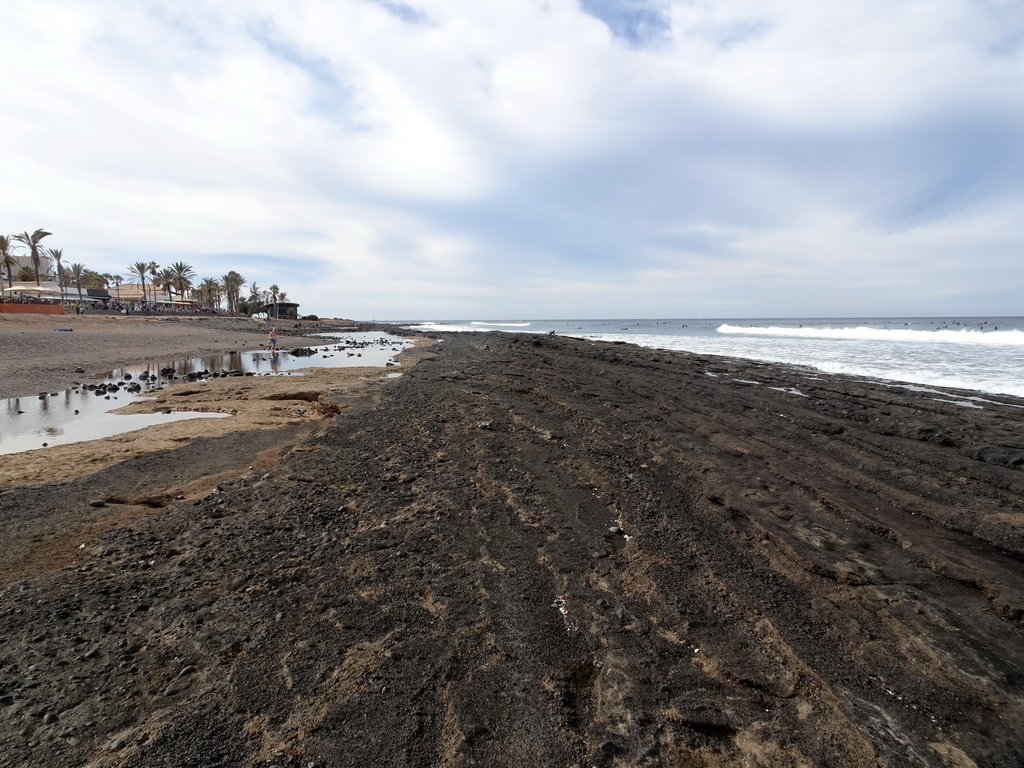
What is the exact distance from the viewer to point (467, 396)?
541 inches

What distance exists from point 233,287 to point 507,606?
415 feet

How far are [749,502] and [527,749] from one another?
15.9 feet

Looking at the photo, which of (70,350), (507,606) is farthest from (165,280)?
(507,606)

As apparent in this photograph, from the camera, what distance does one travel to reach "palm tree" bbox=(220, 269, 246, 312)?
4284 inches

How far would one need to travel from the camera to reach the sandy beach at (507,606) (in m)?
2.68

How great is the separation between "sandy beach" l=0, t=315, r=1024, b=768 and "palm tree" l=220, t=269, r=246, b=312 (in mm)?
117937

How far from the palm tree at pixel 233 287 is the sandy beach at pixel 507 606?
118 meters

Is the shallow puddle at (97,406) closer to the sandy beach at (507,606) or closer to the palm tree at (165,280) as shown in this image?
the sandy beach at (507,606)

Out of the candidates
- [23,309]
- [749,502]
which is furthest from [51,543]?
[23,309]

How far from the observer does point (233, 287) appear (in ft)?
362

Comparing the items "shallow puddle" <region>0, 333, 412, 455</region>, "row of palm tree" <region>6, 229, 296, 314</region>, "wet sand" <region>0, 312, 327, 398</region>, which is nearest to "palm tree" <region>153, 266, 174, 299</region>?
"row of palm tree" <region>6, 229, 296, 314</region>

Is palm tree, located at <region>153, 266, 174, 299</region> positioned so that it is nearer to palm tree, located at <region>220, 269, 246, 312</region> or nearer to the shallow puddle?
palm tree, located at <region>220, 269, 246, 312</region>

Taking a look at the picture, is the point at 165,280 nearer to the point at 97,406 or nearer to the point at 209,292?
the point at 209,292

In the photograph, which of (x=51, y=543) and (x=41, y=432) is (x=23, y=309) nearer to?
(x=41, y=432)
